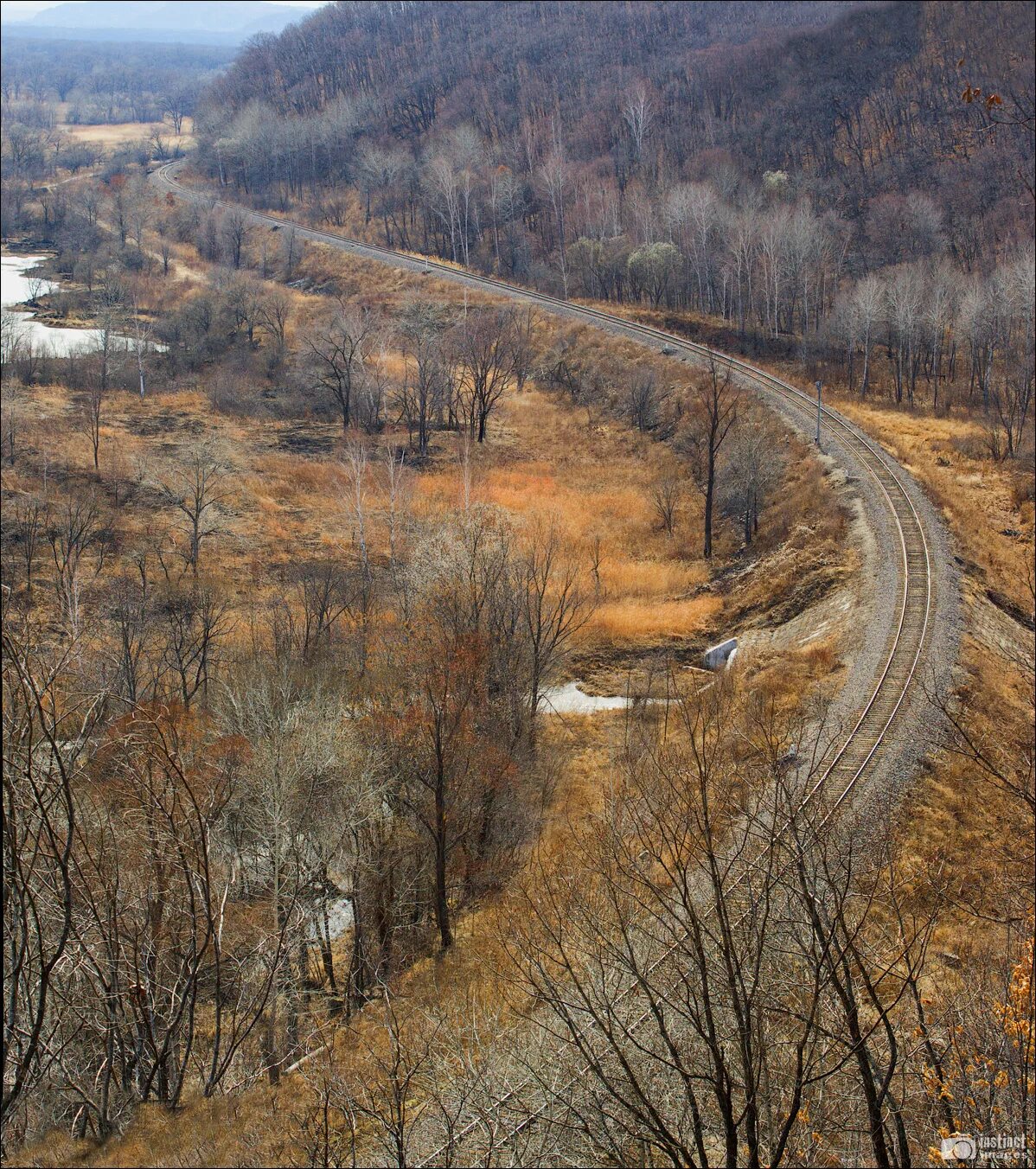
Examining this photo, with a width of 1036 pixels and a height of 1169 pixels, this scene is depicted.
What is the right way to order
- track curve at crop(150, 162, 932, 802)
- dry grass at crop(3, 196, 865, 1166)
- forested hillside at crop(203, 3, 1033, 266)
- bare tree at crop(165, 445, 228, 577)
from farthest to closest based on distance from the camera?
1. forested hillside at crop(203, 3, 1033, 266)
2. bare tree at crop(165, 445, 228, 577)
3. dry grass at crop(3, 196, 865, 1166)
4. track curve at crop(150, 162, 932, 802)

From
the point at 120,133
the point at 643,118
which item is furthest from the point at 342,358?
the point at 120,133

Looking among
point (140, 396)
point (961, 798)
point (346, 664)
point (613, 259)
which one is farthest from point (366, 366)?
point (961, 798)

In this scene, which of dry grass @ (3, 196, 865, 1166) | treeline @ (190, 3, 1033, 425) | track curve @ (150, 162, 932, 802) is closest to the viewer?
track curve @ (150, 162, 932, 802)

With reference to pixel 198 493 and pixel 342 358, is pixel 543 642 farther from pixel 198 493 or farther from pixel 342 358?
pixel 342 358

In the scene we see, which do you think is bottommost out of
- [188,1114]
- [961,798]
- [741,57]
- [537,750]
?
[537,750]

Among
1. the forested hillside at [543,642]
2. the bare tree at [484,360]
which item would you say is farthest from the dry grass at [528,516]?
the bare tree at [484,360]

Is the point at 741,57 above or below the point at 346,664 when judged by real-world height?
above

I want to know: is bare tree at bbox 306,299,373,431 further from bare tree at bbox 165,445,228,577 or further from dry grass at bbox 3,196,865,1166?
bare tree at bbox 165,445,228,577

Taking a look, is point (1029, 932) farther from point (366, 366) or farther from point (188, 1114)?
point (366, 366)

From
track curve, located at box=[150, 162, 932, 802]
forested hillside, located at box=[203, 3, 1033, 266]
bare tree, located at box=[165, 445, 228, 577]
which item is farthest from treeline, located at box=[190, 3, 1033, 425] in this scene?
bare tree, located at box=[165, 445, 228, 577]
